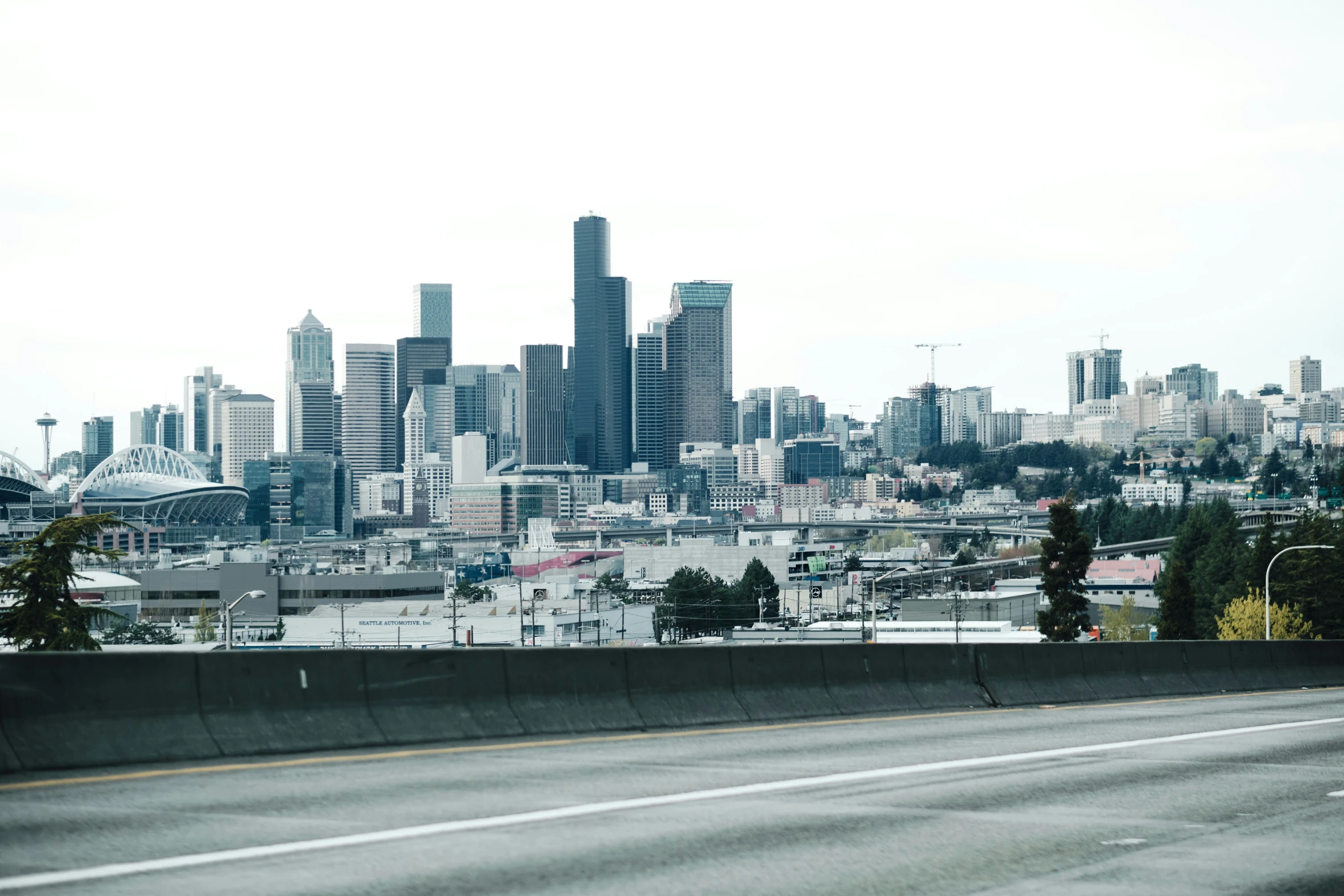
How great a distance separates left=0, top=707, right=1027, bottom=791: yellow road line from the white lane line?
287cm

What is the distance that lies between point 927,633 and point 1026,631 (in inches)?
269

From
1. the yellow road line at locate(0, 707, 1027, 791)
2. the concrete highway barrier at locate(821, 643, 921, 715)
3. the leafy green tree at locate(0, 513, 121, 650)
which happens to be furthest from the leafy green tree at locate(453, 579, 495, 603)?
the yellow road line at locate(0, 707, 1027, 791)

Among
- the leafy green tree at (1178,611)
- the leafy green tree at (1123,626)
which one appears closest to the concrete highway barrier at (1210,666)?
the leafy green tree at (1178,611)

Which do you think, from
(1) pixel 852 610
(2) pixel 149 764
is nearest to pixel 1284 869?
(2) pixel 149 764

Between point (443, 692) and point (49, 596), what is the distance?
1124 inches

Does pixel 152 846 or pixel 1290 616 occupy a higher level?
pixel 152 846

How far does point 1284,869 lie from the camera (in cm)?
945

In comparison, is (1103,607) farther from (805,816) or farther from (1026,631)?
(805,816)

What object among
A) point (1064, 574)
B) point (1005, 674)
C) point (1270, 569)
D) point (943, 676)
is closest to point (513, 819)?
point (943, 676)

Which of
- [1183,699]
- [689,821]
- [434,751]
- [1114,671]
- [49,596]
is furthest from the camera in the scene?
[49,596]

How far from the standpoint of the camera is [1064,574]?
94500 mm

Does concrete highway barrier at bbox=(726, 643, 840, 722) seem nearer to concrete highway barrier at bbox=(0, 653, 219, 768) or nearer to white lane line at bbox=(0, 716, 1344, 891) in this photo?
white lane line at bbox=(0, 716, 1344, 891)

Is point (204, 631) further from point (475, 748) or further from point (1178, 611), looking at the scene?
point (475, 748)

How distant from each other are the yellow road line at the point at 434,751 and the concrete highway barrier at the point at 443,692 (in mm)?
291
